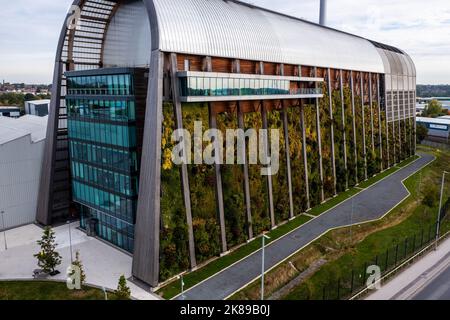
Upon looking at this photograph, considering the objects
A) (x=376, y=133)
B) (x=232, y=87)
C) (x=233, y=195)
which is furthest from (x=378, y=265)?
(x=376, y=133)

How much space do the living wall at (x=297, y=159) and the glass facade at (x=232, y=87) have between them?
3.74 m

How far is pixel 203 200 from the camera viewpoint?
39.2 meters

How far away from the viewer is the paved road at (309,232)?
34.4m

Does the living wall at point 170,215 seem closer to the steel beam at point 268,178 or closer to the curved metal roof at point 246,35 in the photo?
the curved metal roof at point 246,35

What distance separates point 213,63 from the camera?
40344mm

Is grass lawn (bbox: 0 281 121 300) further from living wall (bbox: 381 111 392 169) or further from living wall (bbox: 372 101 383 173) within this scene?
living wall (bbox: 381 111 392 169)

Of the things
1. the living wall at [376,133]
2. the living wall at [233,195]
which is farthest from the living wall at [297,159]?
the living wall at [376,133]

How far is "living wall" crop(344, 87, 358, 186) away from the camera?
6612 cm

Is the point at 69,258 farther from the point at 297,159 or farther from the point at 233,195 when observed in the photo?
the point at 297,159

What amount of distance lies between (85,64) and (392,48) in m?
76.6

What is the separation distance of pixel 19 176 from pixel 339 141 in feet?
166

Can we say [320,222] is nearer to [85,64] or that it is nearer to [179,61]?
[179,61]

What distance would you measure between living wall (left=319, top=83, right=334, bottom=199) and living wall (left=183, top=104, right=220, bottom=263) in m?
26.3

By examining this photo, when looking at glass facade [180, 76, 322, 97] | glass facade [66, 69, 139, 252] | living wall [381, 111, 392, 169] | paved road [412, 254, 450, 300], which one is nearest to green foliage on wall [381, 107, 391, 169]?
living wall [381, 111, 392, 169]
